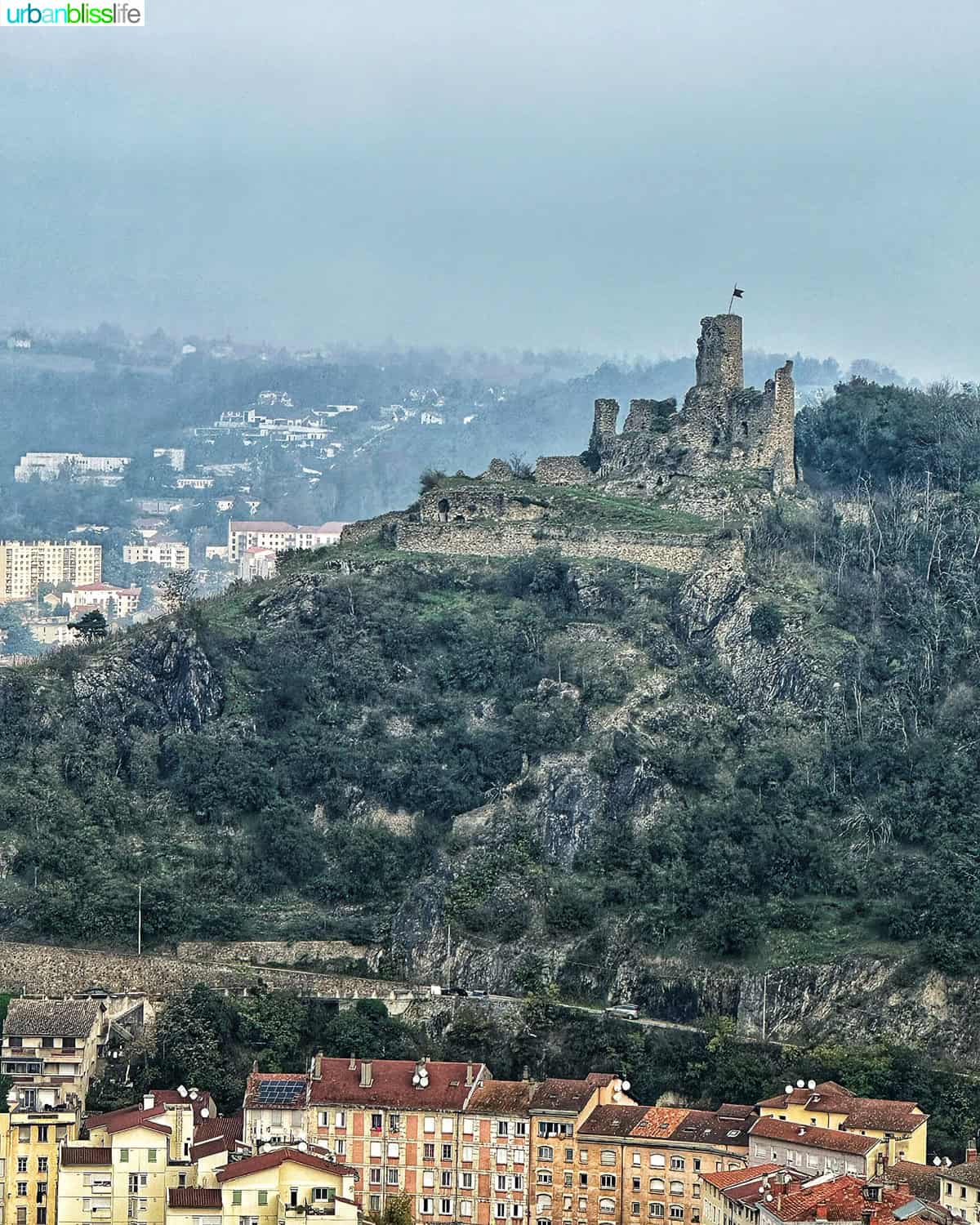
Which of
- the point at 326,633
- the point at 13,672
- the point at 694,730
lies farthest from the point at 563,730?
the point at 13,672

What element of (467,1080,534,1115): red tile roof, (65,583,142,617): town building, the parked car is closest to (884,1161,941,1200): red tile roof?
(467,1080,534,1115): red tile roof

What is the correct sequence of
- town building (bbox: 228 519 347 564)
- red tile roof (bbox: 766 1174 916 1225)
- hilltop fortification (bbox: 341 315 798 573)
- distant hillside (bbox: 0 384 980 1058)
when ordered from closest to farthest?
1. red tile roof (bbox: 766 1174 916 1225)
2. distant hillside (bbox: 0 384 980 1058)
3. hilltop fortification (bbox: 341 315 798 573)
4. town building (bbox: 228 519 347 564)

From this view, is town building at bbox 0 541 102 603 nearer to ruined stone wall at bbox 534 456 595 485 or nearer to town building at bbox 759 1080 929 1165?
ruined stone wall at bbox 534 456 595 485

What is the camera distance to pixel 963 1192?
5594cm

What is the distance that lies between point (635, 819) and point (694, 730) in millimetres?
3277

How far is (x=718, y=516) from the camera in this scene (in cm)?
8069

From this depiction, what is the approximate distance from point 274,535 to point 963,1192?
99944 millimetres

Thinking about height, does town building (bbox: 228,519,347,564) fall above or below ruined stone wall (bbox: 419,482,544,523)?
below

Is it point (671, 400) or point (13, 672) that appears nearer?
point (13, 672)

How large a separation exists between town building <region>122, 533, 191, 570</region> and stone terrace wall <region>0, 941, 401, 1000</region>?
8765 centimetres

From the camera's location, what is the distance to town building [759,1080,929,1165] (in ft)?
194

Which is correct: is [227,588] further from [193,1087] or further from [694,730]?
[193,1087]

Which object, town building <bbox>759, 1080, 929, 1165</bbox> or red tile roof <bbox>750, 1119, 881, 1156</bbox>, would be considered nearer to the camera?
red tile roof <bbox>750, 1119, 881, 1156</bbox>

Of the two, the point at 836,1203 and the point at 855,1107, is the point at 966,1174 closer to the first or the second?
the point at 855,1107
